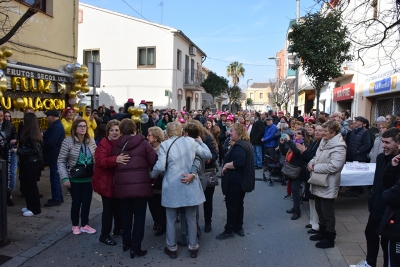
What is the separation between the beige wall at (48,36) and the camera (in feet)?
27.4

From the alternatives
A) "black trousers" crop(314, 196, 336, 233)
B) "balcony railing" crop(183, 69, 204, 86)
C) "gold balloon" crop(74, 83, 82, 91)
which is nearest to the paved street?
"black trousers" crop(314, 196, 336, 233)

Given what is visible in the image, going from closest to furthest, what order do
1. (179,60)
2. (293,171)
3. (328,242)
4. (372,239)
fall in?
(372,239)
(328,242)
(293,171)
(179,60)

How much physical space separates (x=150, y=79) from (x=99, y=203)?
62.8 feet

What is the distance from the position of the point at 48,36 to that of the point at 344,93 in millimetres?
14982

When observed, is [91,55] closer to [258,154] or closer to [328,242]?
[258,154]

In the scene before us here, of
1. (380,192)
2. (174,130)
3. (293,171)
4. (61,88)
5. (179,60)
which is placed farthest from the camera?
(179,60)

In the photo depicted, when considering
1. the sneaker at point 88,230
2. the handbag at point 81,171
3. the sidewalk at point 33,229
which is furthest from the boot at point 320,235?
the sidewalk at point 33,229

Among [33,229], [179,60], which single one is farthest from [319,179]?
[179,60]

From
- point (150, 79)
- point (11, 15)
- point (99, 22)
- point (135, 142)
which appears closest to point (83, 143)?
point (135, 142)

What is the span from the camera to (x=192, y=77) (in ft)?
98.9

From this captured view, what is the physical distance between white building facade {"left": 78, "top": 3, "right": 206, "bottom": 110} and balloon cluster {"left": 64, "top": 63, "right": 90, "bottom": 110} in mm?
14597

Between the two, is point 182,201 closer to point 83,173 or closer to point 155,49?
point 83,173

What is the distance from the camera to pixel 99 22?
2538cm

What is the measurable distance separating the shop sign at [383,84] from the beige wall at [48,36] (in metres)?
10.6
